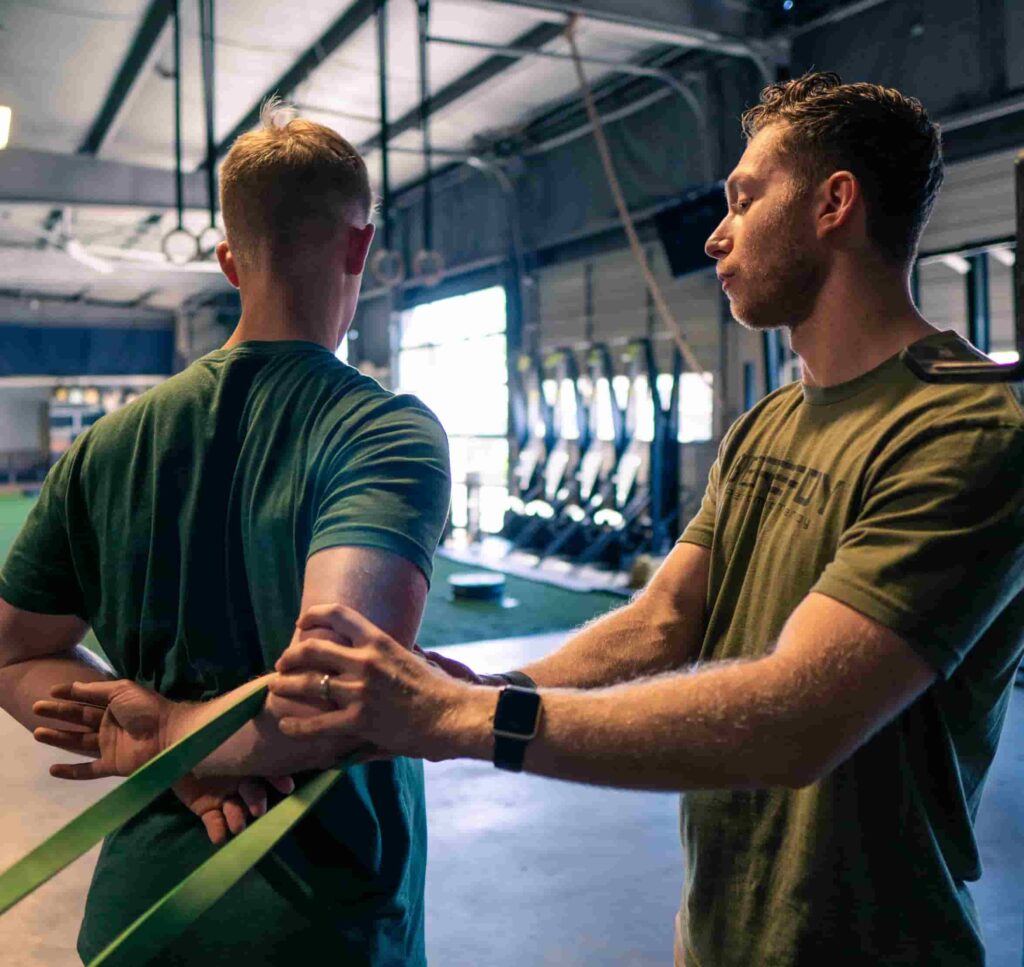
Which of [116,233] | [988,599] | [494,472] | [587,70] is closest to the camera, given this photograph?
[988,599]

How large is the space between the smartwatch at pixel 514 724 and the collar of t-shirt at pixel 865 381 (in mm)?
573

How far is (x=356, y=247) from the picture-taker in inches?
51.3

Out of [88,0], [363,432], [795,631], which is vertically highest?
[88,0]

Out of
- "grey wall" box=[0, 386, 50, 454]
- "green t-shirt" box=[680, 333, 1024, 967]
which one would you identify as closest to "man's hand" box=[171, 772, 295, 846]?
"green t-shirt" box=[680, 333, 1024, 967]

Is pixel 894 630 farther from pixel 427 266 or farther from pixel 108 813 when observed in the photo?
pixel 427 266

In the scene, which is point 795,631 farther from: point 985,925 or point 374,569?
point 985,925

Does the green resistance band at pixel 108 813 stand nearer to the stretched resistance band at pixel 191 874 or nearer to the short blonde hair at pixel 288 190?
the stretched resistance band at pixel 191 874

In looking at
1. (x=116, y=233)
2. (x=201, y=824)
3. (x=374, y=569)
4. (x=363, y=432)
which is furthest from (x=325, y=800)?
(x=116, y=233)

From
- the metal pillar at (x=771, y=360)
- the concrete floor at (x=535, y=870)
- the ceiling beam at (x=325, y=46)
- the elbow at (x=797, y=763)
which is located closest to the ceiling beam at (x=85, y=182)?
the ceiling beam at (x=325, y=46)

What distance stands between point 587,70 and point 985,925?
6870mm

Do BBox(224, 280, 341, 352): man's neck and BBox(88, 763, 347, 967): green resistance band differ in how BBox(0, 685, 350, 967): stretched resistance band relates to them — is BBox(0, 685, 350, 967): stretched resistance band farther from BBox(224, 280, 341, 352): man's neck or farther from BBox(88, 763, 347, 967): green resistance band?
BBox(224, 280, 341, 352): man's neck

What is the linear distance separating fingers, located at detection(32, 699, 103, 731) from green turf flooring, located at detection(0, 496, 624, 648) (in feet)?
14.6

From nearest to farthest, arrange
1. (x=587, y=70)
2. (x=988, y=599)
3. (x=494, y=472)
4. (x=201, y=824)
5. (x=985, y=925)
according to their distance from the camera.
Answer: (x=988, y=599)
(x=201, y=824)
(x=985, y=925)
(x=587, y=70)
(x=494, y=472)

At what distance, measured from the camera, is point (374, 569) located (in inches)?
43.2
